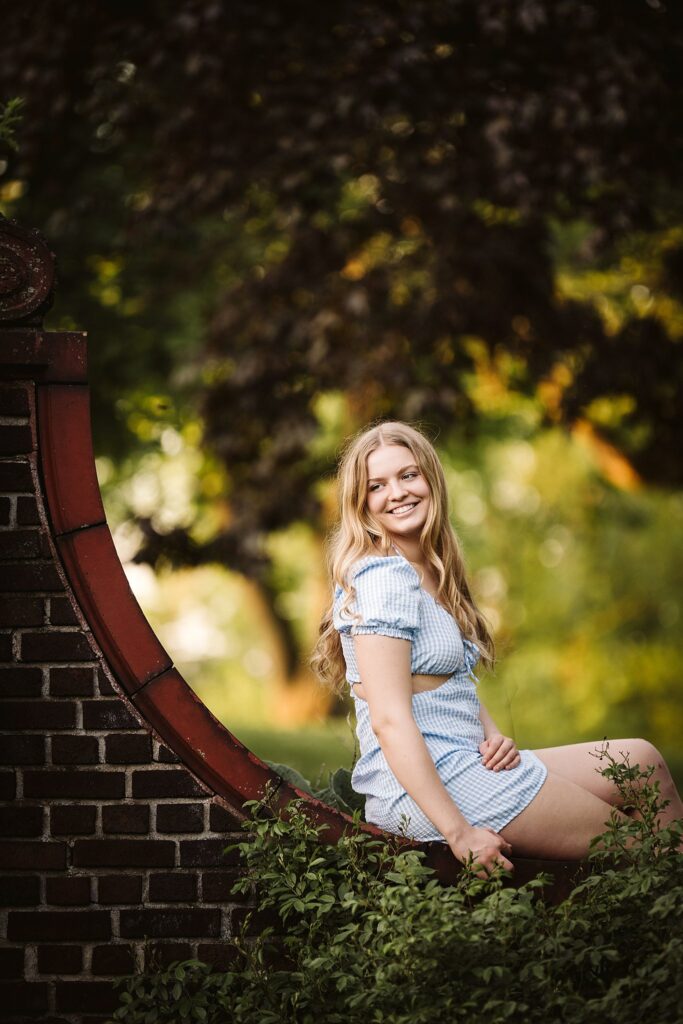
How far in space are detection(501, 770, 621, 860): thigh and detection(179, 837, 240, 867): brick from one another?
2.60 ft

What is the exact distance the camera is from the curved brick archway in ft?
10.1

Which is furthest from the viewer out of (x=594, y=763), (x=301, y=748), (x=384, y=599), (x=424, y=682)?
(x=301, y=748)

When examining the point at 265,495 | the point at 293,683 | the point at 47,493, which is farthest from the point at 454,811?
the point at 293,683

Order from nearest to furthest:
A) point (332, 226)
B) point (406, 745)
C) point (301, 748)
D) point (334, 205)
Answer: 1. point (406, 745)
2. point (332, 226)
3. point (334, 205)
4. point (301, 748)

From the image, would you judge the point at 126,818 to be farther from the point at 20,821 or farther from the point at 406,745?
the point at 406,745

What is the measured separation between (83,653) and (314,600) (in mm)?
10900

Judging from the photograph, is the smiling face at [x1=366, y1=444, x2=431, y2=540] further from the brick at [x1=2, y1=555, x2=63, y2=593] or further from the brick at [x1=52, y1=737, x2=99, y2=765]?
the brick at [x1=52, y1=737, x2=99, y2=765]

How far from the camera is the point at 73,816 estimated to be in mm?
3117

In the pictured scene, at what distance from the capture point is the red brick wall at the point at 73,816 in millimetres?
3086

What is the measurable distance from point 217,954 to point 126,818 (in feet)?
1.51

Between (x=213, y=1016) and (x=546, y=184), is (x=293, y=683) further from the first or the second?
(x=213, y=1016)

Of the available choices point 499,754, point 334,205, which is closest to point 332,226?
point 334,205

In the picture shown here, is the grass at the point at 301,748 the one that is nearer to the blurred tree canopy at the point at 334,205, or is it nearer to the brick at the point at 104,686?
the blurred tree canopy at the point at 334,205

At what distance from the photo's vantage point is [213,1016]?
9.82 ft
